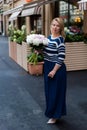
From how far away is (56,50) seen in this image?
570 centimetres

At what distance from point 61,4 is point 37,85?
953cm

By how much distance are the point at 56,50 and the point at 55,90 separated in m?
0.71

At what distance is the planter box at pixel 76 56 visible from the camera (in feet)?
38.8

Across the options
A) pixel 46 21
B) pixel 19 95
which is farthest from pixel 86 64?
pixel 46 21

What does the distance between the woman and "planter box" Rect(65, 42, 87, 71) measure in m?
5.88

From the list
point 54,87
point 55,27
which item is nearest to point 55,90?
point 54,87

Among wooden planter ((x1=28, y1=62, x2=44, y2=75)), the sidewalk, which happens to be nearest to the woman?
the sidewalk

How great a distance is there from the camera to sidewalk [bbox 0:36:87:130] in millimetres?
6039

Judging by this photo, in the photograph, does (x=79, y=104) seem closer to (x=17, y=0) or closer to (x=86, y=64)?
(x=86, y=64)

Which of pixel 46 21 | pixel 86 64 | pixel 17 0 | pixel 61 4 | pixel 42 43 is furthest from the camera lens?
pixel 17 0

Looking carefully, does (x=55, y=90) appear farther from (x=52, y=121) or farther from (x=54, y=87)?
(x=52, y=121)

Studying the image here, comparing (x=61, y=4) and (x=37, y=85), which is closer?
(x=37, y=85)

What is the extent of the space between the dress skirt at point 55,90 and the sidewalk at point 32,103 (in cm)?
25

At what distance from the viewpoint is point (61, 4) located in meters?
18.3
